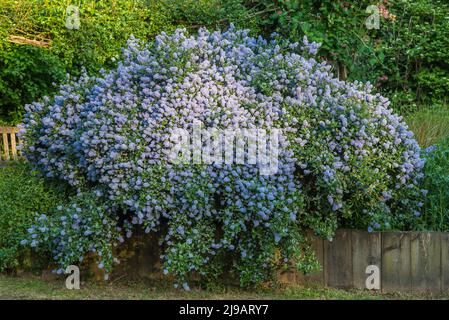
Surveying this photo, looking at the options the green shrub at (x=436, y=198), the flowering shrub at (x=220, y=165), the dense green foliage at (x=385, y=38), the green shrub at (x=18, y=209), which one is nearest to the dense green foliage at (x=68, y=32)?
the dense green foliage at (x=385, y=38)

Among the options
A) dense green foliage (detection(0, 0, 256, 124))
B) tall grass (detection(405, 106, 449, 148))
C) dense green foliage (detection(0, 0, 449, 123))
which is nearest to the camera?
tall grass (detection(405, 106, 449, 148))

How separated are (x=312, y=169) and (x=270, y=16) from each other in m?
3.81

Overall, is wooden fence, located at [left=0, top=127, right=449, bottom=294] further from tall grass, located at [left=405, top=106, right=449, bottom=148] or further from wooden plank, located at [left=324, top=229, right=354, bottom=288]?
tall grass, located at [left=405, top=106, right=449, bottom=148]

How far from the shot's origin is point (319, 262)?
17.1 feet

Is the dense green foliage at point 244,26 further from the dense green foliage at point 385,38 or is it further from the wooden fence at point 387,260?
the wooden fence at point 387,260

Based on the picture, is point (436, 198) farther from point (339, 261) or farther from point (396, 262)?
point (339, 261)

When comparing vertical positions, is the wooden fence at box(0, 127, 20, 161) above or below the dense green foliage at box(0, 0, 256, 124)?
below

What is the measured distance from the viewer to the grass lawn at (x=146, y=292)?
4922 mm

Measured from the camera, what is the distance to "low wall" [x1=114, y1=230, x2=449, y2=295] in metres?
5.04

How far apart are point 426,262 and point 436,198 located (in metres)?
0.59

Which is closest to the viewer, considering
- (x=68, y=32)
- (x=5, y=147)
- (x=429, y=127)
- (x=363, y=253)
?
(x=363, y=253)

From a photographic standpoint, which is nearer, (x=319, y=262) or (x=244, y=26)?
(x=319, y=262)

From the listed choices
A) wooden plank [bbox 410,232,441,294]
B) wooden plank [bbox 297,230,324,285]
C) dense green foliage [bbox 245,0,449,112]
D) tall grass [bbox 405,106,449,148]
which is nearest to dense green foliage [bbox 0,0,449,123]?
dense green foliage [bbox 245,0,449,112]

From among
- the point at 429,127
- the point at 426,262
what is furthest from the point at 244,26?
the point at 426,262
